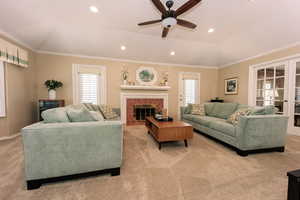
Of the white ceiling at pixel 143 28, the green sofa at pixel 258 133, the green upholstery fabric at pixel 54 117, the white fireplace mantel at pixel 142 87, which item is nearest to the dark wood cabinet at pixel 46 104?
the white ceiling at pixel 143 28

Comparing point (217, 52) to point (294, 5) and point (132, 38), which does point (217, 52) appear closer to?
point (294, 5)

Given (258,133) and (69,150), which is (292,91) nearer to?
(258,133)

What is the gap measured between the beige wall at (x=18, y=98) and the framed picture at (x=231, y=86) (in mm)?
7001

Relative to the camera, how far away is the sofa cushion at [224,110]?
360 cm

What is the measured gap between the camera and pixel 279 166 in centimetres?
189

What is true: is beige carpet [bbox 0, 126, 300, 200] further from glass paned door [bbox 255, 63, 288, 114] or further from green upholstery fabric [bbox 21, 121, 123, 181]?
glass paned door [bbox 255, 63, 288, 114]

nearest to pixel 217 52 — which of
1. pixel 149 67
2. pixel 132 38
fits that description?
pixel 149 67

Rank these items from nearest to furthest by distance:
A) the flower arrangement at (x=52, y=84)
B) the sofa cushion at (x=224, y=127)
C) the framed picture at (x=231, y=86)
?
the sofa cushion at (x=224, y=127), the flower arrangement at (x=52, y=84), the framed picture at (x=231, y=86)

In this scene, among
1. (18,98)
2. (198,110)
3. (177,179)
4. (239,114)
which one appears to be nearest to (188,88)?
(198,110)

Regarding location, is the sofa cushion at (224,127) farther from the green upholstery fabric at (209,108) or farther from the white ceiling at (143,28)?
the white ceiling at (143,28)

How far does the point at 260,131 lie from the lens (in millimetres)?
2281

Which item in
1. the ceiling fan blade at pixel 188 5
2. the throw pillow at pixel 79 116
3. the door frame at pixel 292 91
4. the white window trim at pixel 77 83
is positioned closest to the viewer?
the throw pillow at pixel 79 116

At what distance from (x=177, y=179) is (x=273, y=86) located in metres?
4.34

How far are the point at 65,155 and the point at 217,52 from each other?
543 centimetres
